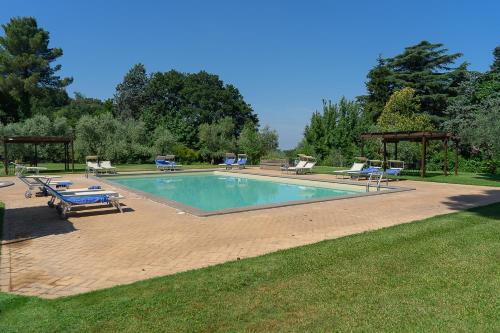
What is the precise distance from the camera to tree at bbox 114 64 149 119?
49.8 meters

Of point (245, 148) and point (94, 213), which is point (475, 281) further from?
point (245, 148)

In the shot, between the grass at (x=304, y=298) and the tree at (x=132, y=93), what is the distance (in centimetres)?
4850

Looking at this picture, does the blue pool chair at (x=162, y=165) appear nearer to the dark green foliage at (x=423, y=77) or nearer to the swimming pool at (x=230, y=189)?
the swimming pool at (x=230, y=189)

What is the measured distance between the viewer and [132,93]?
50531 millimetres

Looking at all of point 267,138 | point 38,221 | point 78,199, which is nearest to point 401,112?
point 267,138

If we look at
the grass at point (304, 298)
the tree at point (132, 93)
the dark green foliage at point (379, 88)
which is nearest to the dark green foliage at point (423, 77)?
the dark green foliage at point (379, 88)

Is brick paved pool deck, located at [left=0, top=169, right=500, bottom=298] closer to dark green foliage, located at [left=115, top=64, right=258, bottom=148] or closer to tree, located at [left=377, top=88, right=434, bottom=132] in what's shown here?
tree, located at [left=377, top=88, right=434, bottom=132]

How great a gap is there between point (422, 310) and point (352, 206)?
587 cm

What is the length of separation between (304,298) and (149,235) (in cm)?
353

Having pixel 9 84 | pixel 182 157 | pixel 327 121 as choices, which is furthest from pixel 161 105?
pixel 327 121

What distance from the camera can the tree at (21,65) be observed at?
39.8 metres

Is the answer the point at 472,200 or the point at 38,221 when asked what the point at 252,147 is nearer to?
the point at 472,200

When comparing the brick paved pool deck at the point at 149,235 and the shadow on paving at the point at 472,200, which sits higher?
the shadow on paving at the point at 472,200

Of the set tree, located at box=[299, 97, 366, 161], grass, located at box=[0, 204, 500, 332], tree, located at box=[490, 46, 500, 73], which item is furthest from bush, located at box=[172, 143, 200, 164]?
tree, located at box=[490, 46, 500, 73]
